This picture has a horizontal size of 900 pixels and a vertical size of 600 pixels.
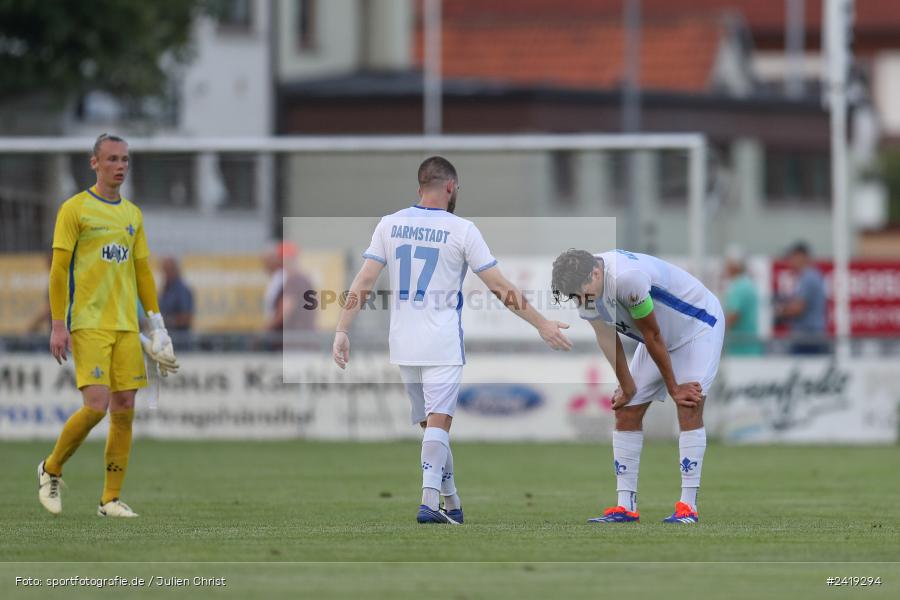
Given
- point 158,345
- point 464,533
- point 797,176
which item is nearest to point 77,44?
point 158,345

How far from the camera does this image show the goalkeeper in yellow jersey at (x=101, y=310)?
11.8 metres

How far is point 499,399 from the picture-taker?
72.8 ft

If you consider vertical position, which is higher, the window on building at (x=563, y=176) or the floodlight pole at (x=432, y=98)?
the floodlight pole at (x=432, y=98)

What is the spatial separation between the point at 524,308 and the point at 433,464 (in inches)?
42.9

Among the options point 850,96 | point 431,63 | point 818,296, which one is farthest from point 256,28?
point 818,296

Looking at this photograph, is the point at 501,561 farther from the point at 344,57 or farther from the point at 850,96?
the point at 344,57

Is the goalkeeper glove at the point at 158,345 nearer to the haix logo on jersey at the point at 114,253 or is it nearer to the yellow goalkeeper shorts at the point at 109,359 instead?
the yellow goalkeeper shorts at the point at 109,359

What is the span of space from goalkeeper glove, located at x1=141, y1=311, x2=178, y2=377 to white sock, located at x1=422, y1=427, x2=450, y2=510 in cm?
220

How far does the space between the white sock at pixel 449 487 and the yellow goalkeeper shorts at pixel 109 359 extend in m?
2.23

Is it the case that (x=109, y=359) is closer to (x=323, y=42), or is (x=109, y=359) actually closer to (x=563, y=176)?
(x=563, y=176)

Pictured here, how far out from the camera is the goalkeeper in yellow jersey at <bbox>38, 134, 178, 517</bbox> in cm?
1184

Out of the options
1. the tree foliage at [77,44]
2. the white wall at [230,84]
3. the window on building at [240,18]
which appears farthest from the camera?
the window on building at [240,18]

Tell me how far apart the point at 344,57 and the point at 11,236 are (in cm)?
3026

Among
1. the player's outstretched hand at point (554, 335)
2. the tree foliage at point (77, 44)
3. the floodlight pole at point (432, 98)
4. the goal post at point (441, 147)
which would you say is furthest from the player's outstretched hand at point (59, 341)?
the floodlight pole at point (432, 98)
